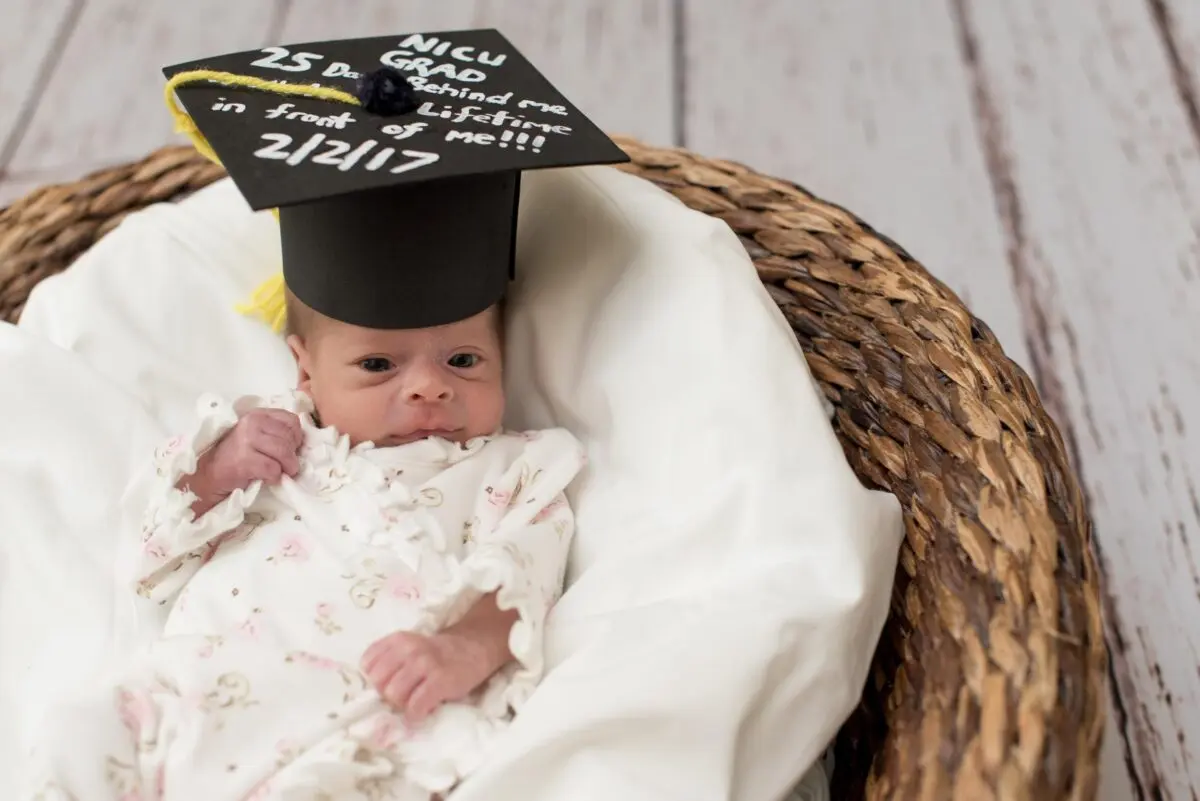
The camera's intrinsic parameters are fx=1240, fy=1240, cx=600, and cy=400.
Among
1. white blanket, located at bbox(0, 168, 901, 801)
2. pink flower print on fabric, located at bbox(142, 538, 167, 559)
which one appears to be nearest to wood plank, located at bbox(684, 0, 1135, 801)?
Result: white blanket, located at bbox(0, 168, 901, 801)

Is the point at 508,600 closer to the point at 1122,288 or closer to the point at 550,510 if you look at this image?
the point at 550,510

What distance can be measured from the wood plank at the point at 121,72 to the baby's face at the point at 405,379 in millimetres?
797

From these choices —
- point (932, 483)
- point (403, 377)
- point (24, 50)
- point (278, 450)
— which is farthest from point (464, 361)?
point (24, 50)

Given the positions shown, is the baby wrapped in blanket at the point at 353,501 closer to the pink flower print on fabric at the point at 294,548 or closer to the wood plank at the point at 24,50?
the pink flower print on fabric at the point at 294,548

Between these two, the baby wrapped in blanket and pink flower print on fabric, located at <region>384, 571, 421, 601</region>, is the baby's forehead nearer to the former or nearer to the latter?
the baby wrapped in blanket

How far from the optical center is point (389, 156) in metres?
Result: 0.79

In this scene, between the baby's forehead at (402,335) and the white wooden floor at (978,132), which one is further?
the white wooden floor at (978,132)

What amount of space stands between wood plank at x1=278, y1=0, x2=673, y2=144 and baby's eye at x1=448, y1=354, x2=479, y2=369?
723 millimetres

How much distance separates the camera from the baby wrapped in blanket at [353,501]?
0.78m

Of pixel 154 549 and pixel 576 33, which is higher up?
pixel 576 33

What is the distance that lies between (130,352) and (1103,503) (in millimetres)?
909

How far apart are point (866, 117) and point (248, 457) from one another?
100cm

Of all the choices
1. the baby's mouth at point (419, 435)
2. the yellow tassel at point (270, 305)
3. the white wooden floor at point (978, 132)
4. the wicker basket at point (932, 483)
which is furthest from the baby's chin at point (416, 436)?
the white wooden floor at point (978, 132)

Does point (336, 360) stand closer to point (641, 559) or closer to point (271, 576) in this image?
point (271, 576)
